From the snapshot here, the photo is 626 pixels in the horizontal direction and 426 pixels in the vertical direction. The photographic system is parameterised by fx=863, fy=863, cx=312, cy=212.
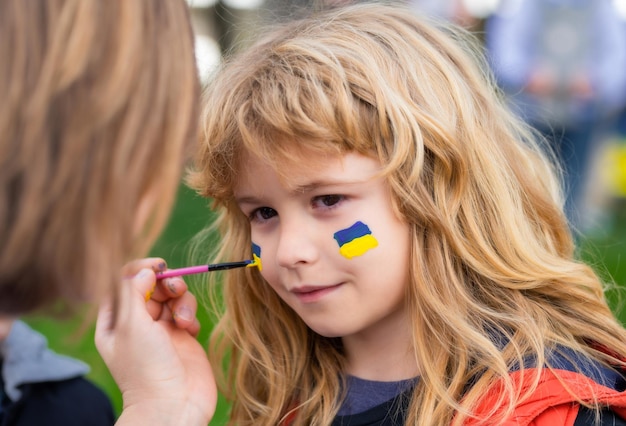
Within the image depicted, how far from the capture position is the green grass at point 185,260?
9.76ft

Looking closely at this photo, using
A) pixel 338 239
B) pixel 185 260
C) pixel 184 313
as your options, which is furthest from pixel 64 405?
pixel 185 260

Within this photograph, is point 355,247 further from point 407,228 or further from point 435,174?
point 435,174

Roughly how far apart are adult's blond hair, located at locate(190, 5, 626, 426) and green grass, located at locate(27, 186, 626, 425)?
465 mm

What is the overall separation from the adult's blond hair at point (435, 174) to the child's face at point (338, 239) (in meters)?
0.03

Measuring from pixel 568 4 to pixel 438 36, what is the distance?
306 cm

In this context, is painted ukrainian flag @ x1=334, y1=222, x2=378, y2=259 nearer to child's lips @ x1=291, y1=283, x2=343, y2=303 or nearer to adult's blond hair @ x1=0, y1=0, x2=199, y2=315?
child's lips @ x1=291, y1=283, x2=343, y2=303

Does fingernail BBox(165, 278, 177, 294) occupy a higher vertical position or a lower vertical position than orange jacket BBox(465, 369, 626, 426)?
higher

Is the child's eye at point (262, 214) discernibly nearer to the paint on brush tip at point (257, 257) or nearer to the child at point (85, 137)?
the paint on brush tip at point (257, 257)

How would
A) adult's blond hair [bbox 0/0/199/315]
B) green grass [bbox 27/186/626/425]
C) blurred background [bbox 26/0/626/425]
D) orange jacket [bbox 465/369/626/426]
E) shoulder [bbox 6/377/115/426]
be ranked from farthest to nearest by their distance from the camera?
blurred background [bbox 26/0/626/425]
green grass [bbox 27/186/626/425]
shoulder [bbox 6/377/115/426]
orange jacket [bbox 465/369/626/426]
adult's blond hair [bbox 0/0/199/315]

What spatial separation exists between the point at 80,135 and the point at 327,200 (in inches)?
27.2

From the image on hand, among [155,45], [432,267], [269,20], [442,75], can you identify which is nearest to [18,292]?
[155,45]

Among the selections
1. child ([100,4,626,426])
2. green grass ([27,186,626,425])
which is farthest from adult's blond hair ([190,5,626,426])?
green grass ([27,186,626,425])

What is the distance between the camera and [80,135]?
1.06 metres

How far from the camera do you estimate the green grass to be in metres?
2.98
